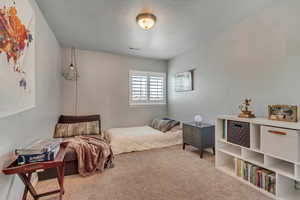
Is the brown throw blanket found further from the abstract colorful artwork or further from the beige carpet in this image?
the abstract colorful artwork

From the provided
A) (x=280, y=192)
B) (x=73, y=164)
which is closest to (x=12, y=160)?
(x=73, y=164)

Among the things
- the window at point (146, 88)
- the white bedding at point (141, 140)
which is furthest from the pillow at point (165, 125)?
the window at point (146, 88)

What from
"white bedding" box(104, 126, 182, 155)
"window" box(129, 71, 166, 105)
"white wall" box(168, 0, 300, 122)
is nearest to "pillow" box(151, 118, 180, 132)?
"white bedding" box(104, 126, 182, 155)

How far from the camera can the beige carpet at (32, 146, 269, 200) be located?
5.86 feet

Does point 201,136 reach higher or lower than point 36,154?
lower

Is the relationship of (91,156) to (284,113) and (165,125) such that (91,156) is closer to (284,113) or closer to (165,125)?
(165,125)

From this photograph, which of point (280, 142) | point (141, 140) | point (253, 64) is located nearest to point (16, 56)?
point (141, 140)

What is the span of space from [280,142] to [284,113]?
1.44 feet

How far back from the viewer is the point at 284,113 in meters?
1.86

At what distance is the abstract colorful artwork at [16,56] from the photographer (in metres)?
1.22

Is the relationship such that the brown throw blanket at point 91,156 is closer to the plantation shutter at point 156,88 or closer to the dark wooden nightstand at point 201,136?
the dark wooden nightstand at point 201,136

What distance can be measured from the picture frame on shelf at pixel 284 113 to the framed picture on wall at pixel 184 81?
6.67 feet

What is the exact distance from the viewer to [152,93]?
15.9ft

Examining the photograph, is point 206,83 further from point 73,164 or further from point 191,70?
point 73,164
